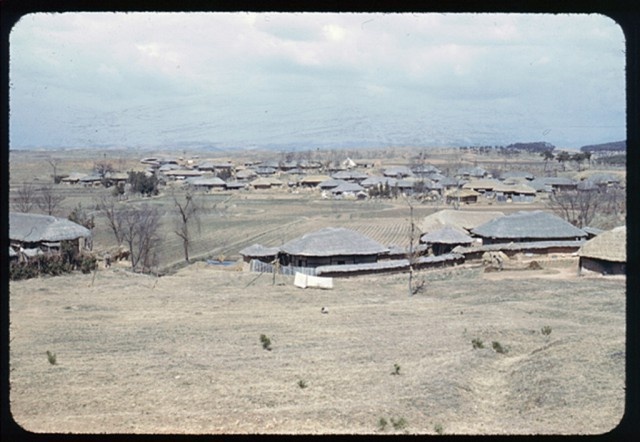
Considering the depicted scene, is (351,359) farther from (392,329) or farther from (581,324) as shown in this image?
(581,324)

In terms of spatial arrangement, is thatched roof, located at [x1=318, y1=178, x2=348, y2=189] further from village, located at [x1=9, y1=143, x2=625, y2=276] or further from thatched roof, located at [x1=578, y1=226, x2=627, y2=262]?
thatched roof, located at [x1=578, y1=226, x2=627, y2=262]

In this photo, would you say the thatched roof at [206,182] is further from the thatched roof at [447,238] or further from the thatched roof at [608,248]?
the thatched roof at [608,248]

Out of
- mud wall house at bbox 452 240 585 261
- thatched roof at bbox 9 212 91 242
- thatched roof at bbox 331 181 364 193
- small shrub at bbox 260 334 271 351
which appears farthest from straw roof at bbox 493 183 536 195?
small shrub at bbox 260 334 271 351

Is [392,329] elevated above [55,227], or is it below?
below

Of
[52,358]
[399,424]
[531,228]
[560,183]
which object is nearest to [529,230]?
[531,228]

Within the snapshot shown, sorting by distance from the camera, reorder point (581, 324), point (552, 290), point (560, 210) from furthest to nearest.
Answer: point (560, 210), point (552, 290), point (581, 324)

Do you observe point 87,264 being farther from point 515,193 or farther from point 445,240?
point 515,193

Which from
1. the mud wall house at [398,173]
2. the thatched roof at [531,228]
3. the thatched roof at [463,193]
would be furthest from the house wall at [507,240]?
the mud wall house at [398,173]

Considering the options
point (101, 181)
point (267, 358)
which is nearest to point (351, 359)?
point (267, 358)
